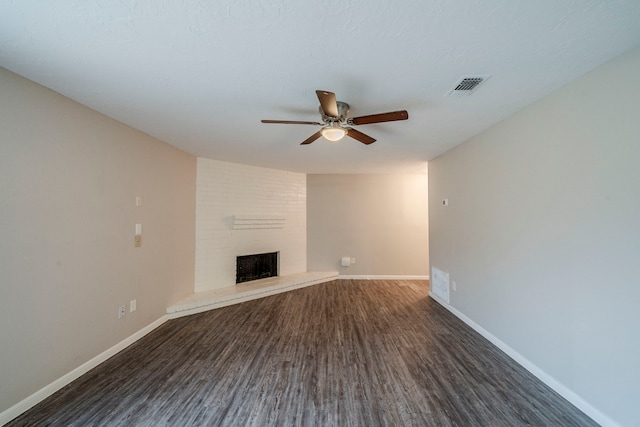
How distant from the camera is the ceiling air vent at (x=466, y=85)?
180cm

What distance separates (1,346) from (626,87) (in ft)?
14.4

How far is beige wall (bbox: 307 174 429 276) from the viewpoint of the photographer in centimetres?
568

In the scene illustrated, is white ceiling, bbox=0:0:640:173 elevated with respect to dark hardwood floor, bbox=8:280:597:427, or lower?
elevated

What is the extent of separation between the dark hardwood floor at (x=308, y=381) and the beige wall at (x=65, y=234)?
0.32 metres

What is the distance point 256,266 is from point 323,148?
2.76m

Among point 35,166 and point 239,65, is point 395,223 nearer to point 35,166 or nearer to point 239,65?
point 239,65

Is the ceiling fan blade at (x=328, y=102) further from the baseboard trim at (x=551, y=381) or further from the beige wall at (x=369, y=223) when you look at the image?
the beige wall at (x=369, y=223)

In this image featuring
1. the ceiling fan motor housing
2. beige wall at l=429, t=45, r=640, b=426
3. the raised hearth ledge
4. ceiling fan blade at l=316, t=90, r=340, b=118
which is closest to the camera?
beige wall at l=429, t=45, r=640, b=426

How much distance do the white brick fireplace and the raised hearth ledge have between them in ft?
0.83

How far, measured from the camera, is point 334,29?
52.9 inches

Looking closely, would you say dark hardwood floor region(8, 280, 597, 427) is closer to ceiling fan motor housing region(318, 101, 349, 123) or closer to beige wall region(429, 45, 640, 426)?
beige wall region(429, 45, 640, 426)

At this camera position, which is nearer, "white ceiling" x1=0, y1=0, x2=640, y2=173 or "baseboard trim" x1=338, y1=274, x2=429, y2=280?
"white ceiling" x1=0, y1=0, x2=640, y2=173

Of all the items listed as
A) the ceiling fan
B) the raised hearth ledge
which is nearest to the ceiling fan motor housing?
the ceiling fan

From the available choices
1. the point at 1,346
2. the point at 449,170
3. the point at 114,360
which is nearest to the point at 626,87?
the point at 449,170
